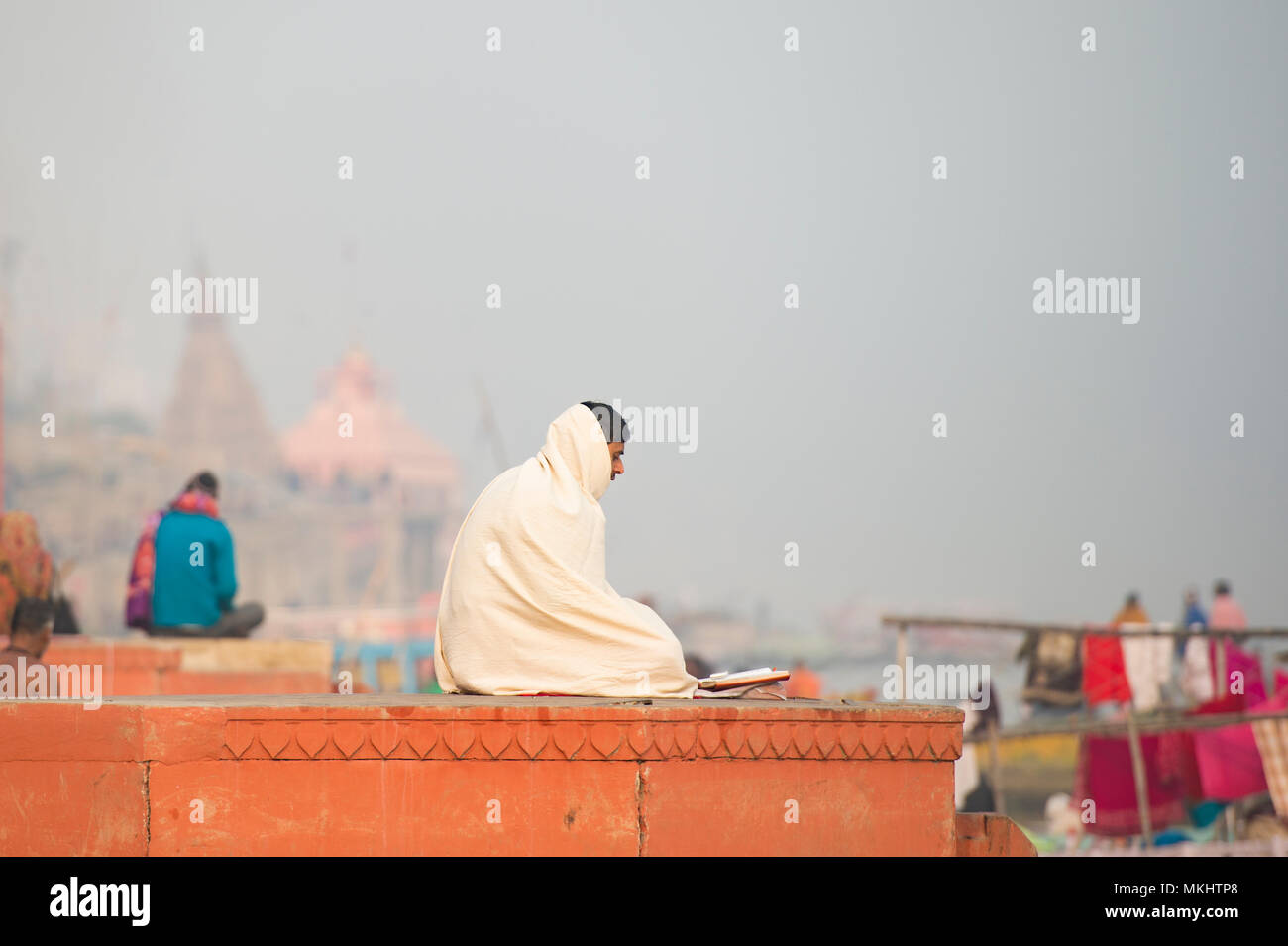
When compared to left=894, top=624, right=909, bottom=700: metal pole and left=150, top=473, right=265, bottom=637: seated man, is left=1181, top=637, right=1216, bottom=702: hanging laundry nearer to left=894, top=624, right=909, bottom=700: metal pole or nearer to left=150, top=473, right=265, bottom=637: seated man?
left=894, top=624, right=909, bottom=700: metal pole

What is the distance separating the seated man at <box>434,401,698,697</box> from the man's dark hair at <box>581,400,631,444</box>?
0.90ft

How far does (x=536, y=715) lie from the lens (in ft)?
15.5

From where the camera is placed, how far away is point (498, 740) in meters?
4.73

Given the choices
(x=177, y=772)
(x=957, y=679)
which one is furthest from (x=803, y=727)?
(x=957, y=679)

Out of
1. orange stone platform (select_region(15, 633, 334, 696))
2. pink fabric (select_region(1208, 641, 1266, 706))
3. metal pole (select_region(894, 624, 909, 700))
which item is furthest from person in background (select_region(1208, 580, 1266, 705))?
orange stone platform (select_region(15, 633, 334, 696))

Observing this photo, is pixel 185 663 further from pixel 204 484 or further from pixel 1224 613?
pixel 1224 613

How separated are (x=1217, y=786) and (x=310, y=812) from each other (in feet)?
28.2

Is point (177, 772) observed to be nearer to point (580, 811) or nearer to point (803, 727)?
point (580, 811)

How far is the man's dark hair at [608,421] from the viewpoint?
19.4 feet

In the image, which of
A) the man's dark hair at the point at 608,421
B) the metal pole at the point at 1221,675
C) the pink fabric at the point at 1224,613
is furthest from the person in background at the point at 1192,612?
the man's dark hair at the point at 608,421

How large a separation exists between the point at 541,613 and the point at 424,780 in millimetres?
918

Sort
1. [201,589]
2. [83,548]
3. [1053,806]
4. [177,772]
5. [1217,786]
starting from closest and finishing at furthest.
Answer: [177,772] → [201,589] → [1217,786] → [1053,806] → [83,548]

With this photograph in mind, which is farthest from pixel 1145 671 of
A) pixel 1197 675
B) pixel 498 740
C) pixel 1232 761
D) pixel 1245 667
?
pixel 498 740

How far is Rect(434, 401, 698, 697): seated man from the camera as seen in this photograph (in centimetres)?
543
